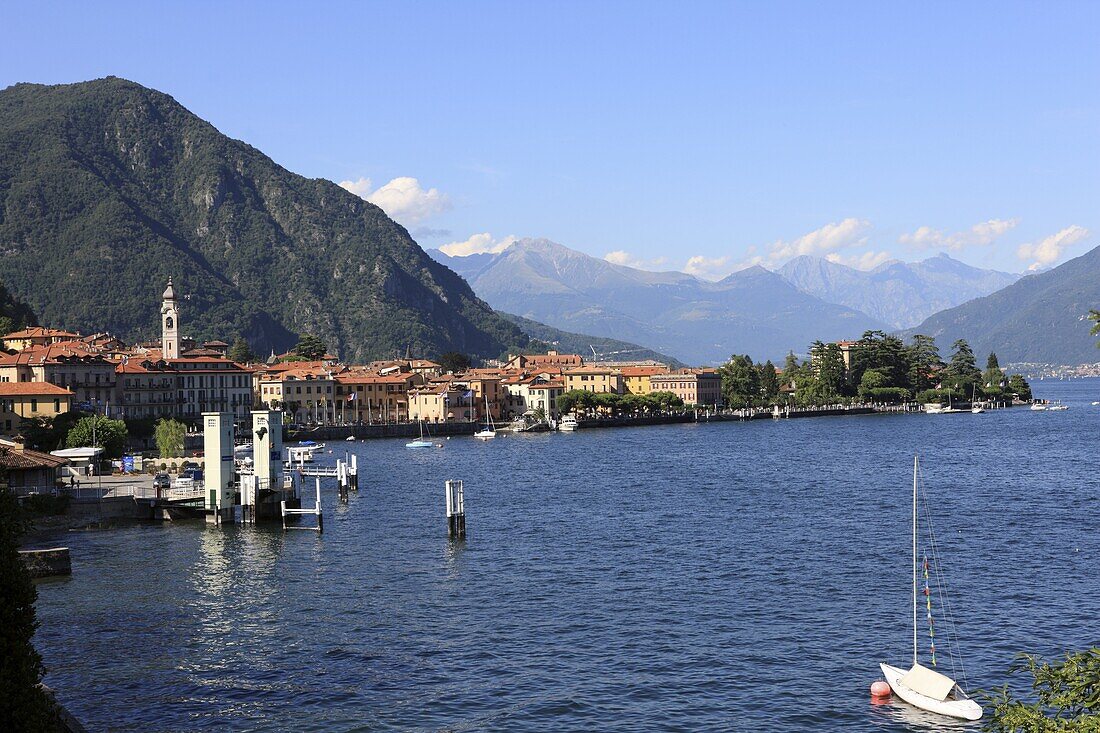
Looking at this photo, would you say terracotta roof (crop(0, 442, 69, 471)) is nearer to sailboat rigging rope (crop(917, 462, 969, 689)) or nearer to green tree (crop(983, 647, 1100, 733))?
sailboat rigging rope (crop(917, 462, 969, 689))

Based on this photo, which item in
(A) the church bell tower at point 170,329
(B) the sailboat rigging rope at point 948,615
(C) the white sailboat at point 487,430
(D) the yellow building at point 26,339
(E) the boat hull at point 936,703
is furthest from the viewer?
(A) the church bell tower at point 170,329

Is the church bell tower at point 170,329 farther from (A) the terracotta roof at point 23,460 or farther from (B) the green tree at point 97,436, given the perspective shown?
(A) the terracotta roof at point 23,460

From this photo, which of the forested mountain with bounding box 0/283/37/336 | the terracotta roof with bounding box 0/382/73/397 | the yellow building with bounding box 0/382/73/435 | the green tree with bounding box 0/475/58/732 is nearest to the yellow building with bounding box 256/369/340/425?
the forested mountain with bounding box 0/283/37/336

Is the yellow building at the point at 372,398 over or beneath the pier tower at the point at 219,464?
over

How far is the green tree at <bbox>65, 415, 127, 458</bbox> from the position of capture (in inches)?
3447

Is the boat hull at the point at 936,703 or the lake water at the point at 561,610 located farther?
the lake water at the point at 561,610

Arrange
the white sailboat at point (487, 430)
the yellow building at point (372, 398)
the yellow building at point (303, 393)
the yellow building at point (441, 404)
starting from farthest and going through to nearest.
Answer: the yellow building at point (441, 404) < the yellow building at point (372, 398) < the yellow building at point (303, 393) < the white sailboat at point (487, 430)

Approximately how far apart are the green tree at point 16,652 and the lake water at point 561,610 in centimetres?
835

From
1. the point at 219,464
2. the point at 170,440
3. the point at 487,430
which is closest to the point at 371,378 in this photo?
the point at 487,430

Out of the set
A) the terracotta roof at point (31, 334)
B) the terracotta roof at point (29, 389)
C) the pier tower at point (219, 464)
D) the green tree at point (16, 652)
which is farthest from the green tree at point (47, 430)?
the green tree at point (16, 652)

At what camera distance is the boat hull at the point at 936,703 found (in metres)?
28.3

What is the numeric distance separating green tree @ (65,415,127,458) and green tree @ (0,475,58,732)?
226ft

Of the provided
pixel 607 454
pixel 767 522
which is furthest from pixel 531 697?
pixel 607 454

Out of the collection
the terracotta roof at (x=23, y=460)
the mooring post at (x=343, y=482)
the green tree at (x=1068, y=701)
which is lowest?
the green tree at (x=1068, y=701)
